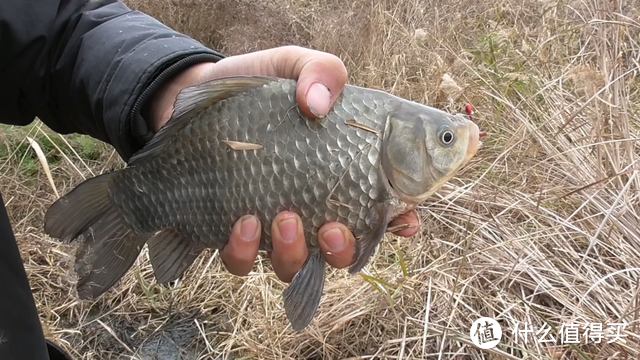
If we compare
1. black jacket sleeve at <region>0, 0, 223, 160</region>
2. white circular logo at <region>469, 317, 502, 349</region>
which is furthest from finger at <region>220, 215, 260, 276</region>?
white circular logo at <region>469, 317, 502, 349</region>

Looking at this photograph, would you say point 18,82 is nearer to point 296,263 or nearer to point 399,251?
point 296,263

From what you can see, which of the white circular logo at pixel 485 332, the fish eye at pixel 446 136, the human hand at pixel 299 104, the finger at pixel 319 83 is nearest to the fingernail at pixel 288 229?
the human hand at pixel 299 104

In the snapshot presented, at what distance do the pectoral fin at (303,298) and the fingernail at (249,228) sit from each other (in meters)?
0.14

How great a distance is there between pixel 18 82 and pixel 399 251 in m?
1.35

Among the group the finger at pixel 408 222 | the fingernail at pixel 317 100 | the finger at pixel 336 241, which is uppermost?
the fingernail at pixel 317 100

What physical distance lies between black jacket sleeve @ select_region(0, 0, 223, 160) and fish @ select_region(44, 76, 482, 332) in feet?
0.62

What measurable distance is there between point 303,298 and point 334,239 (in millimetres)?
165

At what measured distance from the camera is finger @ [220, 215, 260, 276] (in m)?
1.23

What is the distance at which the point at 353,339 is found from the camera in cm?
205

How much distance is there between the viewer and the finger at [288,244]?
120 centimetres

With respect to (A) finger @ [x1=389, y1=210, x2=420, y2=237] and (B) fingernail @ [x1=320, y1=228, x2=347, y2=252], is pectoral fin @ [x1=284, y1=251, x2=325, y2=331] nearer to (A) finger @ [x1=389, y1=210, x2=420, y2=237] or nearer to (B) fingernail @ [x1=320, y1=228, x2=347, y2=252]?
(B) fingernail @ [x1=320, y1=228, x2=347, y2=252]

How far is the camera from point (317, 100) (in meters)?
1.15

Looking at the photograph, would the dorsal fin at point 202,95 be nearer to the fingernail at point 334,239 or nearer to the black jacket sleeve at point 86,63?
the black jacket sleeve at point 86,63

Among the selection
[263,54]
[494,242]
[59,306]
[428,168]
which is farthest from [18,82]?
[494,242]
